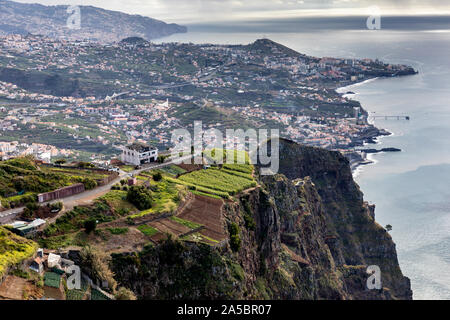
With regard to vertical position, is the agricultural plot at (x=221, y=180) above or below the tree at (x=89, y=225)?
below

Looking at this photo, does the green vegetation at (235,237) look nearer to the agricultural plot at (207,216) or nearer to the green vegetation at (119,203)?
the agricultural plot at (207,216)

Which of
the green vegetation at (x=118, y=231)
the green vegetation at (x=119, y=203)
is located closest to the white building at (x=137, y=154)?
the green vegetation at (x=119, y=203)

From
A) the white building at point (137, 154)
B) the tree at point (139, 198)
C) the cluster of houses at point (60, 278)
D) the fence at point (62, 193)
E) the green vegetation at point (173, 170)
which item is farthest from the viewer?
the white building at point (137, 154)

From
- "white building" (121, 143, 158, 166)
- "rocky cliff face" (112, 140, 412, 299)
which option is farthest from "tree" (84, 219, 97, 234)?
"white building" (121, 143, 158, 166)

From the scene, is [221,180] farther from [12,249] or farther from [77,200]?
[12,249]

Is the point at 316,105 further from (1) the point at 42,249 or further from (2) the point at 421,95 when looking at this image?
(1) the point at 42,249

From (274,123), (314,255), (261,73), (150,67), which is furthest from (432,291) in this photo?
(150,67)
